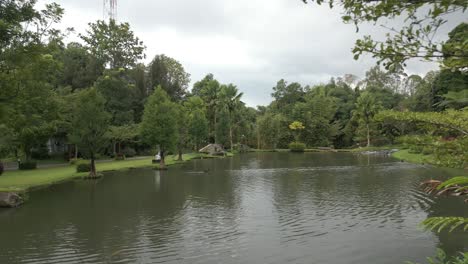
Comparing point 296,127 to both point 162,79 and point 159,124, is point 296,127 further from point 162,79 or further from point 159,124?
point 159,124

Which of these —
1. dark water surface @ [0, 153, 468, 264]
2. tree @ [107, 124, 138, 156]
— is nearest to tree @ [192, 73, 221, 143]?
tree @ [107, 124, 138, 156]

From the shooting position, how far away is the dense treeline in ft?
50.8

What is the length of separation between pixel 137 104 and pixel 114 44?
26.6 ft

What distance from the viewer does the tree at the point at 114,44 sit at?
152 feet

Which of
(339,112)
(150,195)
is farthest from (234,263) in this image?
(339,112)

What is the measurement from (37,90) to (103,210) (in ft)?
20.1

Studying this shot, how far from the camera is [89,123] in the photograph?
25.4 meters

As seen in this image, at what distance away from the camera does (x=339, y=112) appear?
70500mm

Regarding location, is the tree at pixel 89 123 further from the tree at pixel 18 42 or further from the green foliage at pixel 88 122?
the tree at pixel 18 42

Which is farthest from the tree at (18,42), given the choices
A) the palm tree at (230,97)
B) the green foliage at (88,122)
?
the palm tree at (230,97)

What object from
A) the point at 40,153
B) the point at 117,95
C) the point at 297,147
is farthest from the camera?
the point at 297,147

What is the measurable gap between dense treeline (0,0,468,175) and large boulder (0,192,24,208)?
3149mm

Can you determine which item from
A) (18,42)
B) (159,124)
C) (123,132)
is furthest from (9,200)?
(123,132)

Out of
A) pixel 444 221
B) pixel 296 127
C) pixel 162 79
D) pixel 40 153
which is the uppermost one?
pixel 162 79
